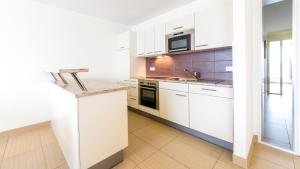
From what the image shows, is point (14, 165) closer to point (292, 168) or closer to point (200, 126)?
point (200, 126)

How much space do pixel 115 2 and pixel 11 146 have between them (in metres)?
2.90

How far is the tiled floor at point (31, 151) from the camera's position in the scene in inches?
63.5

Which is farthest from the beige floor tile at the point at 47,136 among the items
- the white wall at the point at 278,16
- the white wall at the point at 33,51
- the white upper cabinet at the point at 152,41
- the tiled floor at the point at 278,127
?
the white wall at the point at 278,16

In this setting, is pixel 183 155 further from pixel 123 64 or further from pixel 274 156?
pixel 123 64

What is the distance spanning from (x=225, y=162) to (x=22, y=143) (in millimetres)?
2883

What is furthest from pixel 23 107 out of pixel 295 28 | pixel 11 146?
pixel 295 28

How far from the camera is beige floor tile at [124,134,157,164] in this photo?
67.4 inches

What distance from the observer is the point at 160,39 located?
2.99 meters

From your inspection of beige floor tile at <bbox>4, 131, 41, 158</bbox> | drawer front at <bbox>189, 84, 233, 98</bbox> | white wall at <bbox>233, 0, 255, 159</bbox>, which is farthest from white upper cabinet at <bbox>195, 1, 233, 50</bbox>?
beige floor tile at <bbox>4, 131, 41, 158</bbox>

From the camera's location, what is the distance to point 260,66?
2.00 meters

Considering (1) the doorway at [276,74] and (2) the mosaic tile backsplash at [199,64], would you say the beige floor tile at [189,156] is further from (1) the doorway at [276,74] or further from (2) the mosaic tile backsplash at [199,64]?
(2) the mosaic tile backsplash at [199,64]

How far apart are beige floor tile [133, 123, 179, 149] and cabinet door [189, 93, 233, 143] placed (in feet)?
1.31

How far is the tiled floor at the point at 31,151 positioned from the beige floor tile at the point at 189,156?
4.23ft

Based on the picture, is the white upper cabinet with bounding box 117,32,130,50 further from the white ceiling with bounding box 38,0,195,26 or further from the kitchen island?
the kitchen island
